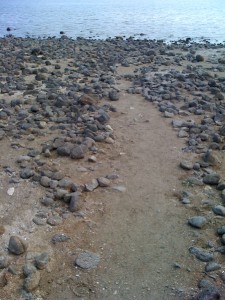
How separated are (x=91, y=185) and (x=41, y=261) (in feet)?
6.46

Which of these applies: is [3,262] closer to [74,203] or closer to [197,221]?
[74,203]

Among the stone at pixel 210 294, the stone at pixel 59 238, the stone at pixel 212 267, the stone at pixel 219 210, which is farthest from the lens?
the stone at pixel 219 210

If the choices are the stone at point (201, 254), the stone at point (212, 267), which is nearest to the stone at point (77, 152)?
the stone at point (201, 254)

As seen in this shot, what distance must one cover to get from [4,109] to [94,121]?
2.47 m

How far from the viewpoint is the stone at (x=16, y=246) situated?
4.95 metres

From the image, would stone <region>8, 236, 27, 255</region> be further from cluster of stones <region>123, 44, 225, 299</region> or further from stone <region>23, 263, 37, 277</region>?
cluster of stones <region>123, 44, 225, 299</region>

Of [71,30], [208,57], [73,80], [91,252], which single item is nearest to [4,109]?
[73,80]

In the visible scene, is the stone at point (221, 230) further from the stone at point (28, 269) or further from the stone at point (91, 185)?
the stone at point (28, 269)

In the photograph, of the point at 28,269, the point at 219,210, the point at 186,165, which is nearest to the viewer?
the point at 28,269

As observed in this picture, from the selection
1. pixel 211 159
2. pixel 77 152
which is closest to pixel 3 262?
pixel 77 152

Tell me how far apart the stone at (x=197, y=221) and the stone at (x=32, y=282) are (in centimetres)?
225

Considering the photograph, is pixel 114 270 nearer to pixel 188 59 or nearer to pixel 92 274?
pixel 92 274

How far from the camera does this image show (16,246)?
4969 millimetres

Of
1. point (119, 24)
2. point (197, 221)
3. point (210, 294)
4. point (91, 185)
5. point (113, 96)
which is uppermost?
point (210, 294)
